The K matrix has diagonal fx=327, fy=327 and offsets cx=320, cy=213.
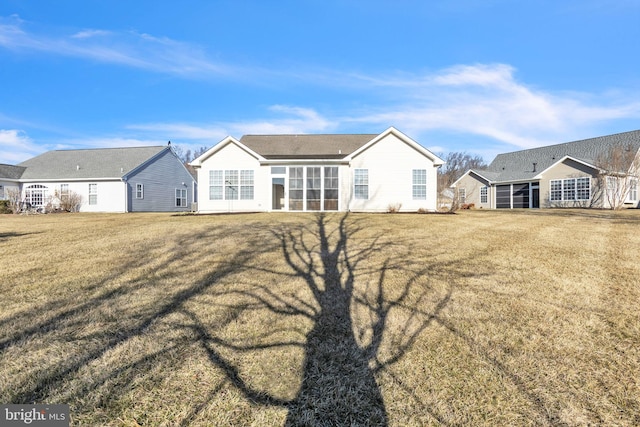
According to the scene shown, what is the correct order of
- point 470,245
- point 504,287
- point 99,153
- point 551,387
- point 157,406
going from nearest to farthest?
1. point 157,406
2. point 551,387
3. point 504,287
4. point 470,245
5. point 99,153

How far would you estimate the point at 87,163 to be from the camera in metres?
27.9

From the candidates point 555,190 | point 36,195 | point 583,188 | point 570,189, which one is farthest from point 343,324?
point 36,195

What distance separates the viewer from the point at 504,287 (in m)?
5.26

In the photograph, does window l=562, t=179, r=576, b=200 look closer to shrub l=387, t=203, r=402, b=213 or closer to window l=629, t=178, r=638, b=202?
window l=629, t=178, r=638, b=202

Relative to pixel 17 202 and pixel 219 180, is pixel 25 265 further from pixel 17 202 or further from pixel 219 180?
pixel 17 202

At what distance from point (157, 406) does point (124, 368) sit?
0.70 m

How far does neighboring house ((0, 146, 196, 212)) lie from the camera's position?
84.0 feet

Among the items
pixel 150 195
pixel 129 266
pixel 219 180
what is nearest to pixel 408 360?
pixel 129 266

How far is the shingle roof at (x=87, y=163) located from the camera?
26.2 metres

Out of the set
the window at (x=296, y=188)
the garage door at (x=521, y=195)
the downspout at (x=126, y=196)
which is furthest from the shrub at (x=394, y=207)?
the downspout at (x=126, y=196)

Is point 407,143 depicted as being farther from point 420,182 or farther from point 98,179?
point 98,179

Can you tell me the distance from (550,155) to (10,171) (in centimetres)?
4821

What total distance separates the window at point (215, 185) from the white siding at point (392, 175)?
26.5 feet

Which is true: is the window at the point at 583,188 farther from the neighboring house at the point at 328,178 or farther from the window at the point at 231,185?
the window at the point at 231,185
